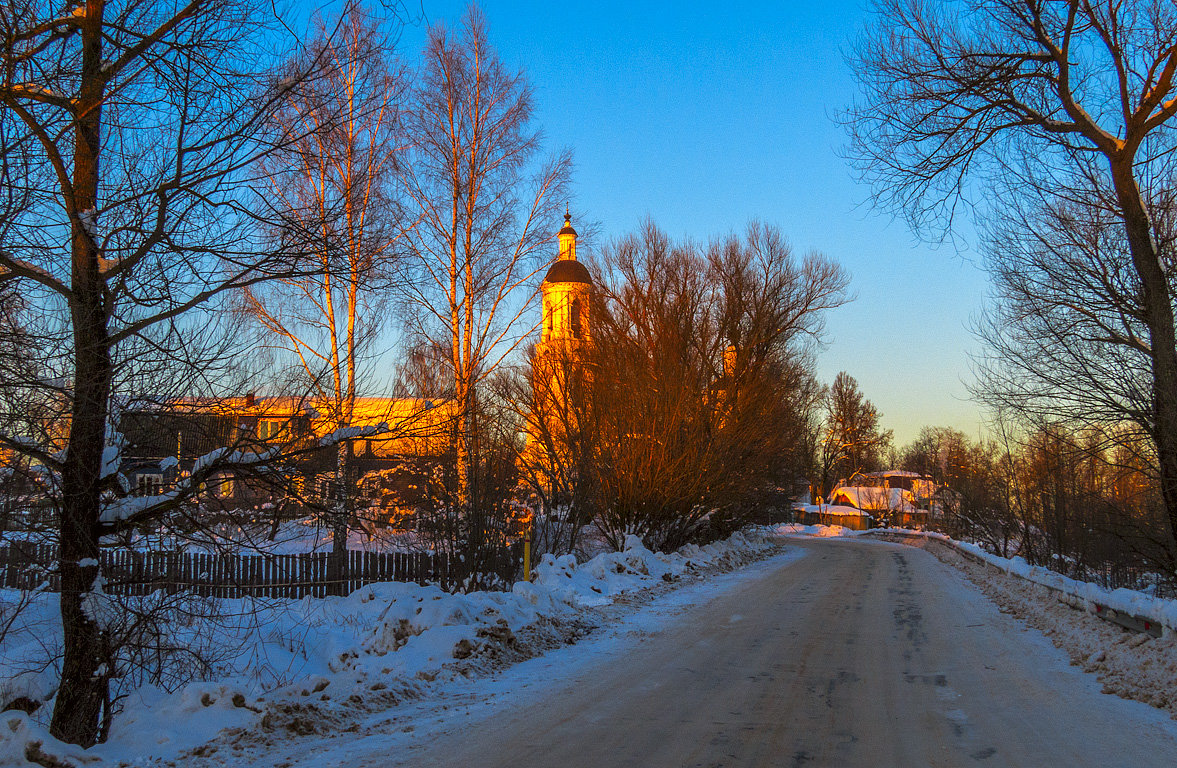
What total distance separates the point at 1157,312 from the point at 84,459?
10963 millimetres

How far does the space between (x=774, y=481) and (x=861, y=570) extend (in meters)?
11.9

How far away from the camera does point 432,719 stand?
621cm

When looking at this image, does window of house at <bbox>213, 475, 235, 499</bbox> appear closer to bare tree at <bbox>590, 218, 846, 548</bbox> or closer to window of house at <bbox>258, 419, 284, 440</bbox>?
window of house at <bbox>258, 419, 284, 440</bbox>

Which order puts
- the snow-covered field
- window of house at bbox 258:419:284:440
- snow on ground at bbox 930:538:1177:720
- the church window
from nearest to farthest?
window of house at bbox 258:419:284:440
snow on ground at bbox 930:538:1177:720
the snow-covered field
the church window

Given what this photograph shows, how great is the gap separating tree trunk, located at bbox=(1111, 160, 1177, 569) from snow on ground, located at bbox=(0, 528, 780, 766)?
7.49 m

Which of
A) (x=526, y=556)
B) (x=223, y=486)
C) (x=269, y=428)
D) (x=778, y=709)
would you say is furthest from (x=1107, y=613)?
(x=223, y=486)

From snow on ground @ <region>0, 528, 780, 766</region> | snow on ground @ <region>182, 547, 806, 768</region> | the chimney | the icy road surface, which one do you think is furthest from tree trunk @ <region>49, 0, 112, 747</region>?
the chimney

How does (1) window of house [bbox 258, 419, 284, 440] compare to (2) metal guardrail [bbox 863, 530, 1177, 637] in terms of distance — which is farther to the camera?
(2) metal guardrail [bbox 863, 530, 1177, 637]

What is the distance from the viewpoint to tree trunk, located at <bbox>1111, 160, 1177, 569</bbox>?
9.41 metres

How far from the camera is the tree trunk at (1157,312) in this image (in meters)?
9.41

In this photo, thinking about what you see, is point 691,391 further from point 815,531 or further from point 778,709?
point 815,531

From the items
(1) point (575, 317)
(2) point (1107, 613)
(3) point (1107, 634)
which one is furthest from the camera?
(1) point (575, 317)

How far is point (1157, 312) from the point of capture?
30.9 ft

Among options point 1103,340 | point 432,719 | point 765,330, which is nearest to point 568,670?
point 432,719
